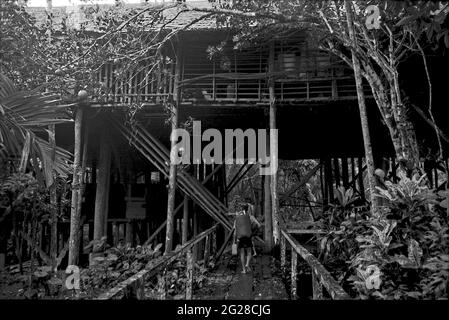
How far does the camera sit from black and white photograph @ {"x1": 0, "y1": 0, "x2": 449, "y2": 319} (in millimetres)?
3514

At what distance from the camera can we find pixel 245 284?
21.7ft

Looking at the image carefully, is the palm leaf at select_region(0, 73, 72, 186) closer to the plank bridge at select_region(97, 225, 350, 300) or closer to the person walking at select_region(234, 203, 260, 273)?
the plank bridge at select_region(97, 225, 350, 300)

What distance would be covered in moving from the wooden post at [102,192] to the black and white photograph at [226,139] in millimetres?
37

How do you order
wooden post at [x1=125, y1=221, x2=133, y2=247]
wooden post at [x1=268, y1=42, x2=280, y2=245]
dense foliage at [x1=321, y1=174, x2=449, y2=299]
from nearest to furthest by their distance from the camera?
dense foliage at [x1=321, y1=174, x2=449, y2=299] → wooden post at [x1=268, y1=42, x2=280, y2=245] → wooden post at [x1=125, y1=221, x2=133, y2=247]

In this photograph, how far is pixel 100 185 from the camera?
32.6 feet

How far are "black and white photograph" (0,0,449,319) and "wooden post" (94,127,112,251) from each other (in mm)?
37

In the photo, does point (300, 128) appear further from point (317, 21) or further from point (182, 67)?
point (317, 21)

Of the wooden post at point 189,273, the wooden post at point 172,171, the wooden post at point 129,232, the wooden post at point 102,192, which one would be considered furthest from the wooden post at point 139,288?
the wooden post at point 129,232

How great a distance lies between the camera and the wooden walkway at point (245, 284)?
5.87 meters

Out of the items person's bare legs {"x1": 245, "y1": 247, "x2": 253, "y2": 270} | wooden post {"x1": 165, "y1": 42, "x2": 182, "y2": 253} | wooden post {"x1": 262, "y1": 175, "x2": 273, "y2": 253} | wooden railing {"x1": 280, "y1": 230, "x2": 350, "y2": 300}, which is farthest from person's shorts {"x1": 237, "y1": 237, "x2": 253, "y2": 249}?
wooden railing {"x1": 280, "y1": 230, "x2": 350, "y2": 300}

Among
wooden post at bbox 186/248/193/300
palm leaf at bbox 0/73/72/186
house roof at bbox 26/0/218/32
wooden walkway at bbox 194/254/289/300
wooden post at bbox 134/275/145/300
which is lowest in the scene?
wooden walkway at bbox 194/254/289/300

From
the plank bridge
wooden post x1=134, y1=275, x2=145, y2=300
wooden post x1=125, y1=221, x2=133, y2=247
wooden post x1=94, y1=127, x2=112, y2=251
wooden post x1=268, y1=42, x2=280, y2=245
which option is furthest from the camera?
wooden post x1=125, y1=221, x2=133, y2=247
